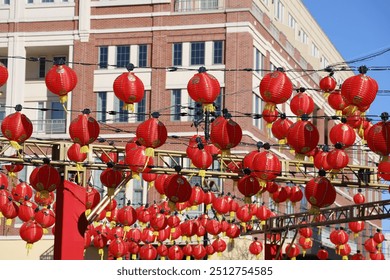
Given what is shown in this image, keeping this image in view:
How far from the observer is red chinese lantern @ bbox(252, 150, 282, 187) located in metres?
→ 26.1

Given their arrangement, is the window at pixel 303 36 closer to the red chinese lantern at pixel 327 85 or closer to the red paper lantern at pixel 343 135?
the red chinese lantern at pixel 327 85

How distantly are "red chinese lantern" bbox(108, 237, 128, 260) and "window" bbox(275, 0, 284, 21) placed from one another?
26.0 m

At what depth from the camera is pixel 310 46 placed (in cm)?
7200

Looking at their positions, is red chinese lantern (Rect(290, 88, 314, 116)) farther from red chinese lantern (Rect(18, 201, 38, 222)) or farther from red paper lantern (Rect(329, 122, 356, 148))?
red chinese lantern (Rect(18, 201, 38, 222))

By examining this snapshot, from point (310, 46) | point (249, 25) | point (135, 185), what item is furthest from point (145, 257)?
point (310, 46)

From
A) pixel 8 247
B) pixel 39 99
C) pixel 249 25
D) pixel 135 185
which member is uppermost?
pixel 249 25

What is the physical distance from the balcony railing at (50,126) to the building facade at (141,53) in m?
0.05

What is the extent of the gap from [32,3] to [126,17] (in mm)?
5613


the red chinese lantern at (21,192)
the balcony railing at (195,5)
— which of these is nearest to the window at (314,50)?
the balcony railing at (195,5)

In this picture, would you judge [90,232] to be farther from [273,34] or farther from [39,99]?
[273,34]

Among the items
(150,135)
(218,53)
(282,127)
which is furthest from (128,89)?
(218,53)

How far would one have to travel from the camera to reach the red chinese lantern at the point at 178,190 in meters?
27.2

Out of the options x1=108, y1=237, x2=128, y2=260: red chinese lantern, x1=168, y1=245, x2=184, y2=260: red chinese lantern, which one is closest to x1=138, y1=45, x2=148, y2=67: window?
x1=168, y1=245, x2=184, y2=260: red chinese lantern

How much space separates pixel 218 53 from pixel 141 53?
14.3 ft
